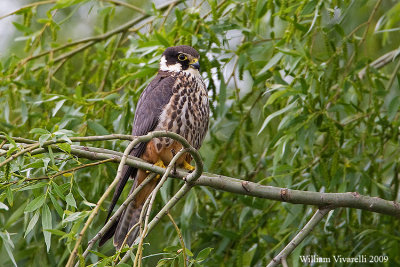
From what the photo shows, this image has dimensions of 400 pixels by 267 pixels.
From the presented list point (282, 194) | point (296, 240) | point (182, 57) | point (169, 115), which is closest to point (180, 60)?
point (182, 57)

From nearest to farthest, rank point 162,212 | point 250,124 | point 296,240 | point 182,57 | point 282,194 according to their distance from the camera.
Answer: point 162,212 < point 296,240 < point 282,194 < point 182,57 < point 250,124

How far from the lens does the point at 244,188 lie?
2244 mm

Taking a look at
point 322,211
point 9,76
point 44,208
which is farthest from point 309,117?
point 9,76

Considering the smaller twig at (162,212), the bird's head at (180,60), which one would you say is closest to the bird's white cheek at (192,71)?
the bird's head at (180,60)

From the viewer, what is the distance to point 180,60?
3.18 meters

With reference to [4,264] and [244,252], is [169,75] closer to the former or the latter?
[244,252]

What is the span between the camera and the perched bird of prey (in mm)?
3000

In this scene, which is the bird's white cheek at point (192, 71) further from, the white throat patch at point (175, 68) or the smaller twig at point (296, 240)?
the smaller twig at point (296, 240)

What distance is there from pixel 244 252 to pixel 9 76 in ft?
5.12

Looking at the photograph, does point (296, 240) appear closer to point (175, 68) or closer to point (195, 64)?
point (195, 64)

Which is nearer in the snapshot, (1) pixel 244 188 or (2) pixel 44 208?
(2) pixel 44 208

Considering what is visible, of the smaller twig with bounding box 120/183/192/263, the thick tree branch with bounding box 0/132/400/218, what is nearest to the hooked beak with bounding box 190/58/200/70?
the thick tree branch with bounding box 0/132/400/218

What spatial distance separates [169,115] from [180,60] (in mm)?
330

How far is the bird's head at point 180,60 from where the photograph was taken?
312 cm
